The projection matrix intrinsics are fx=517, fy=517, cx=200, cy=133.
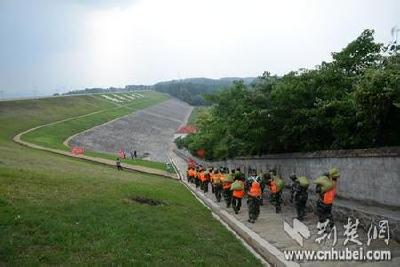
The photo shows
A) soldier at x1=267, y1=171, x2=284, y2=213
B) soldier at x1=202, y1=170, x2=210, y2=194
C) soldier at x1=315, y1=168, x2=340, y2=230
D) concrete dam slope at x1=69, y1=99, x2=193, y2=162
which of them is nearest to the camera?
soldier at x1=315, y1=168, x2=340, y2=230

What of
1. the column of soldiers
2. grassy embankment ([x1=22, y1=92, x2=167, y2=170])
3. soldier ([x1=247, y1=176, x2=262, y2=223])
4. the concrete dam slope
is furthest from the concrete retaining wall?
the concrete dam slope

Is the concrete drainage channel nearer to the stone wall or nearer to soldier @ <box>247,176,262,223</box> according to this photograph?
soldier @ <box>247,176,262,223</box>

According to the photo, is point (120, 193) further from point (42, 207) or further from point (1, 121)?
point (1, 121)

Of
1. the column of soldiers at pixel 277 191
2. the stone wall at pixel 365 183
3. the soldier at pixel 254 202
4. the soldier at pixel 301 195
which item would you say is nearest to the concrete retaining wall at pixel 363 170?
the stone wall at pixel 365 183

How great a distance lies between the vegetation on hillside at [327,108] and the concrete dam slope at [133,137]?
123 feet

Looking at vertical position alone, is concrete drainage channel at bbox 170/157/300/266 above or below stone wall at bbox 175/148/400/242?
below

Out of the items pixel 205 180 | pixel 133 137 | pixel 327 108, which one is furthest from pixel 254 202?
pixel 133 137

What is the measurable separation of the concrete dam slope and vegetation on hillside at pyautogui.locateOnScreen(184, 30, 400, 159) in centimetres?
3749

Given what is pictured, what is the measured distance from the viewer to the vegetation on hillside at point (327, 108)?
15688 mm

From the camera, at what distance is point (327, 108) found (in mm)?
19438

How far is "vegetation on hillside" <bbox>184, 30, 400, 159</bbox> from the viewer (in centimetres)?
1569

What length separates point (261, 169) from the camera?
97.2 ft

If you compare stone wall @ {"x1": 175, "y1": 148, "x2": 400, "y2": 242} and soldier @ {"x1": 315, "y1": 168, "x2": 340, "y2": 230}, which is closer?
stone wall @ {"x1": 175, "y1": 148, "x2": 400, "y2": 242}

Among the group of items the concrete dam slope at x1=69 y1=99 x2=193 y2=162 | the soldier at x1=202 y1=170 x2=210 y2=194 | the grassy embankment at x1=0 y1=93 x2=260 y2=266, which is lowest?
the concrete dam slope at x1=69 y1=99 x2=193 y2=162
